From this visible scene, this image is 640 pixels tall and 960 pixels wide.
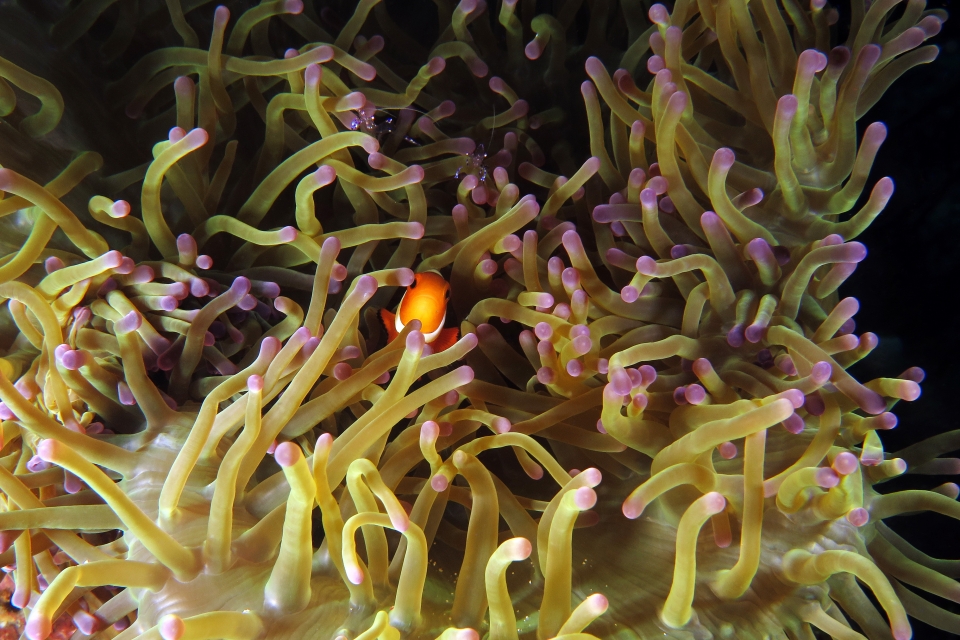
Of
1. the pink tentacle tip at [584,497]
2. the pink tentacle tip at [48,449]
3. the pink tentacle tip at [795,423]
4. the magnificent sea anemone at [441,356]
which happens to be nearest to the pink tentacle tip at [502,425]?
the magnificent sea anemone at [441,356]

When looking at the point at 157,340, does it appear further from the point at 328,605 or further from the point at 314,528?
the point at 328,605

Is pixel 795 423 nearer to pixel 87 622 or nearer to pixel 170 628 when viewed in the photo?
pixel 170 628

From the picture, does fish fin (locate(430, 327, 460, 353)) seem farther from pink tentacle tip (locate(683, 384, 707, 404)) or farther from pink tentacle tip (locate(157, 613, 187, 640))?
pink tentacle tip (locate(157, 613, 187, 640))

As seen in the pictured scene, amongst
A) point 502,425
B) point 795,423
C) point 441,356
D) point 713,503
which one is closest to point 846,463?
point 795,423

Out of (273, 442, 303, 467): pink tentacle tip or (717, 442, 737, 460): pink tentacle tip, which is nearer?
(273, 442, 303, 467): pink tentacle tip

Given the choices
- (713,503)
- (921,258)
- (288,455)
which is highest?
(288,455)

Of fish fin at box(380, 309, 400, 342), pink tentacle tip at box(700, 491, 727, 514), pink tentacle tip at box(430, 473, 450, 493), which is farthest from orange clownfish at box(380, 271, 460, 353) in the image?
pink tentacle tip at box(700, 491, 727, 514)
